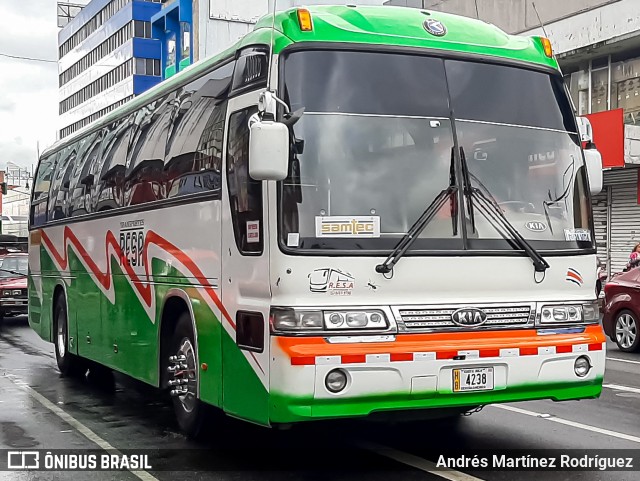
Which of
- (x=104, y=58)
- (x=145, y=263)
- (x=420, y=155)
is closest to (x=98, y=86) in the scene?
(x=104, y=58)

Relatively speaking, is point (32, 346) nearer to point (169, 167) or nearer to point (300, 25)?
point (169, 167)

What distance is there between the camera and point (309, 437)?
26.2 ft

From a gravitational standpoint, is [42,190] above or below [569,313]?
above

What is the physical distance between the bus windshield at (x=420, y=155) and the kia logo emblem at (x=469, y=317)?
1.44ft

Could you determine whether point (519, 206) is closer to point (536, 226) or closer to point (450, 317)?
point (536, 226)

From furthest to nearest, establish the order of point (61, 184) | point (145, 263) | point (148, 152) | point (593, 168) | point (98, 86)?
point (98, 86), point (61, 184), point (148, 152), point (145, 263), point (593, 168)

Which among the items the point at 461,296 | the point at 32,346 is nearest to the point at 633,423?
the point at 461,296

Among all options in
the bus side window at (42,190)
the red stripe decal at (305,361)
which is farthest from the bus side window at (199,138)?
the bus side window at (42,190)

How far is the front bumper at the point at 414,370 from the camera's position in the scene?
6008mm

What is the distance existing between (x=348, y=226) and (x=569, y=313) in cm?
184

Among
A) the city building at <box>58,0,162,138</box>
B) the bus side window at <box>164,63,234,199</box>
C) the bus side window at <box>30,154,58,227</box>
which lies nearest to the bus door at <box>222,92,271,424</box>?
the bus side window at <box>164,63,234,199</box>

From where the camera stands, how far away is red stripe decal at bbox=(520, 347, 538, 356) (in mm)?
6465

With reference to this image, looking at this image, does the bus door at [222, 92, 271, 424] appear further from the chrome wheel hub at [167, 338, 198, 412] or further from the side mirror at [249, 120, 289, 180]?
the chrome wheel hub at [167, 338, 198, 412]

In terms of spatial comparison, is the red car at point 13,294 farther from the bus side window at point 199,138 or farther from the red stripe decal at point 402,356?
the red stripe decal at point 402,356
